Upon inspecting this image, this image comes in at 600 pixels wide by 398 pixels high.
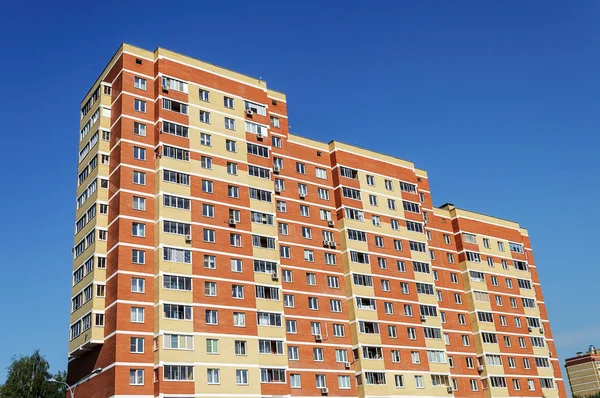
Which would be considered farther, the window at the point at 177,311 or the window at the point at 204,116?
the window at the point at 204,116

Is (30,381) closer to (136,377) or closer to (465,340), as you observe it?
(136,377)

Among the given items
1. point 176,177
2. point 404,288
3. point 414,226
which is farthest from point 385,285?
point 176,177

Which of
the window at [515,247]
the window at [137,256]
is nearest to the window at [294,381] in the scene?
the window at [137,256]

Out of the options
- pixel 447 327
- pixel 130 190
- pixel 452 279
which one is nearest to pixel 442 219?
pixel 452 279

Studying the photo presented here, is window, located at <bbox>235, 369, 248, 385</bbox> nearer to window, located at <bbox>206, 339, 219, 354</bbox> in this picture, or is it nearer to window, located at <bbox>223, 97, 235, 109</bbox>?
window, located at <bbox>206, 339, 219, 354</bbox>

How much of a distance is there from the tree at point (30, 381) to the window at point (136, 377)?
142 feet

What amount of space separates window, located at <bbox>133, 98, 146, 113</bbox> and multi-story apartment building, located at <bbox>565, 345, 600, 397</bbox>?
161 m

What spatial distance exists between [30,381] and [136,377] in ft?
151

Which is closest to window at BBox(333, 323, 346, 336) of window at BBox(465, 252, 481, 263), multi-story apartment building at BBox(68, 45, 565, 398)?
multi-story apartment building at BBox(68, 45, 565, 398)

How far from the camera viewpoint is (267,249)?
225 ft

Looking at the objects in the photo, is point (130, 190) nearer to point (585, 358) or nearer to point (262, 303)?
point (262, 303)

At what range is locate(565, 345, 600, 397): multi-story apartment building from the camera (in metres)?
186

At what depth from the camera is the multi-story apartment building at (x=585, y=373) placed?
186m

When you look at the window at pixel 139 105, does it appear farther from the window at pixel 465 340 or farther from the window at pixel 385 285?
the window at pixel 465 340
